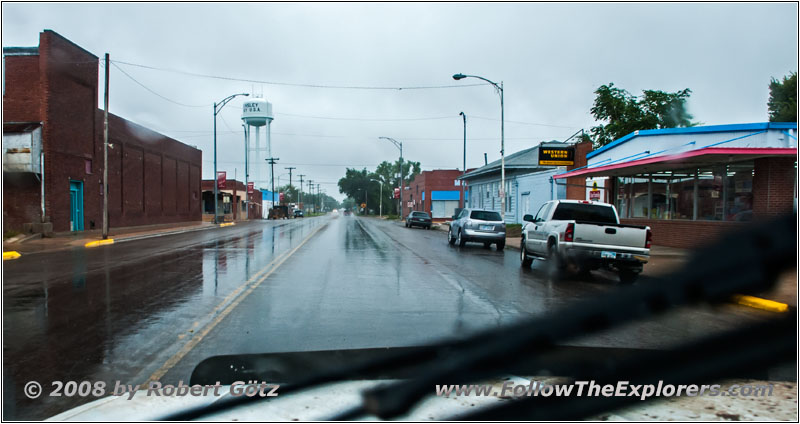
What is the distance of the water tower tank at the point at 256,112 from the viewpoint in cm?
8544

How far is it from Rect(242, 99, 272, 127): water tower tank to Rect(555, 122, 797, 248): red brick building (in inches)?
2694

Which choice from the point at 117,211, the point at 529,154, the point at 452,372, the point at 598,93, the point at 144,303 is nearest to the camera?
the point at 452,372

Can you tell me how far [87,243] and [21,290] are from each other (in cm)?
1341

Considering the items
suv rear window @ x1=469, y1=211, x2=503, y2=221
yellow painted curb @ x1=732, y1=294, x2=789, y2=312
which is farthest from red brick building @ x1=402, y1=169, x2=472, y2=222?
yellow painted curb @ x1=732, y1=294, x2=789, y2=312

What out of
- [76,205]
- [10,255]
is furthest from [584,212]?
[76,205]

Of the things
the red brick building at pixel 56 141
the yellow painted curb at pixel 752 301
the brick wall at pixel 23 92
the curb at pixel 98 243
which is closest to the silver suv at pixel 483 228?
the curb at pixel 98 243

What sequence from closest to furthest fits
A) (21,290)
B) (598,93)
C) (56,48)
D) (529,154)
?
1. (21,290)
2. (56,48)
3. (598,93)
4. (529,154)

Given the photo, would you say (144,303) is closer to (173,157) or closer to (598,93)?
(598,93)

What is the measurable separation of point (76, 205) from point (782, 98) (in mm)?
45364

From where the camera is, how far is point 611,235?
1161cm

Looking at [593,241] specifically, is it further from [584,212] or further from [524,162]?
[524,162]

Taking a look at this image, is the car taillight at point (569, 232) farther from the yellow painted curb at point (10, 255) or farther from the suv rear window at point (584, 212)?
the yellow painted curb at point (10, 255)

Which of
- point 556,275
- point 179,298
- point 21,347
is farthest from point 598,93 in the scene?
point 21,347

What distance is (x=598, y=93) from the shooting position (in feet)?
124
